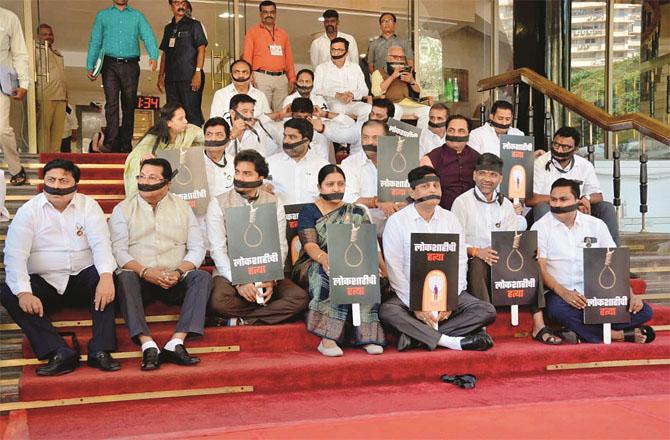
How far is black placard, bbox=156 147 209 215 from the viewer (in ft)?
17.4

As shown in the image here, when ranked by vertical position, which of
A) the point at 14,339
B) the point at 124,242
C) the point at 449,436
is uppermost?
the point at 124,242

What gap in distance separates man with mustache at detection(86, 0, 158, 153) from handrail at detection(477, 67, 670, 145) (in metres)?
3.51

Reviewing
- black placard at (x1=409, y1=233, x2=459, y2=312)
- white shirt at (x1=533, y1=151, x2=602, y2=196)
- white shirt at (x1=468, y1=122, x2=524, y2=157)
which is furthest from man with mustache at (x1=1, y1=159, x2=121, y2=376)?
white shirt at (x1=533, y1=151, x2=602, y2=196)

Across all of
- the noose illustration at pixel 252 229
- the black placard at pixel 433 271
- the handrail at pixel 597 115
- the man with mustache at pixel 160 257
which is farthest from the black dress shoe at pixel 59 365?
the handrail at pixel 597 115

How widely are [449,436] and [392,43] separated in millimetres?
5664

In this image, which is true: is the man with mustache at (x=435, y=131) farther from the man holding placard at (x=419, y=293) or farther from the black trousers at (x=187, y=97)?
the black trousers at (x=187, y=97)

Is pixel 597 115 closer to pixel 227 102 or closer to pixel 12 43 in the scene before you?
pixel 227 102

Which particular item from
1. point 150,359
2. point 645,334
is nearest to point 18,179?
point 150,359

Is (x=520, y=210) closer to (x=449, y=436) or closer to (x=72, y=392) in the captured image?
(x=449, y=436)

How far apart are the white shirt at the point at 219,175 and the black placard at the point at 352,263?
A: 1323 mm

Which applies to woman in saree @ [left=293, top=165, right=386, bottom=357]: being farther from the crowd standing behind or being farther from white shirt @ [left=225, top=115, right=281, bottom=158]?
white shirt @ [left=225, top=115, right=281, bottom=158]

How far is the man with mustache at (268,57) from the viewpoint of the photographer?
7.91 metres

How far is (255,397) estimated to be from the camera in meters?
4.24

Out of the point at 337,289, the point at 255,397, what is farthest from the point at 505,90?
the point at 255,397
